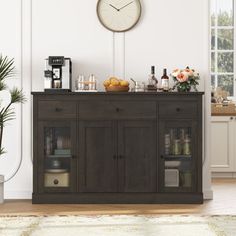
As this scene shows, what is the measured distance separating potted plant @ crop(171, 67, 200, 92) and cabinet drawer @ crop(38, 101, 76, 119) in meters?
0.96

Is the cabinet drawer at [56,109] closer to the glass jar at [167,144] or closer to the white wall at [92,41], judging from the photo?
the white wall at [92,41]

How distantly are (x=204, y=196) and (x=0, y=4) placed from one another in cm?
265

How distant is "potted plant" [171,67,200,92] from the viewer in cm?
596

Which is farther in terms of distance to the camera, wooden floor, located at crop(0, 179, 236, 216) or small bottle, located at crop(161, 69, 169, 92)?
small bottle, located at crop(161, 69, 169, 92)

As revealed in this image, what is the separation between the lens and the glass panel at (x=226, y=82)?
27.5 feet

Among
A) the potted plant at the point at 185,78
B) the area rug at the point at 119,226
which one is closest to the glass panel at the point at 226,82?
Result: the potted plant at the point at 185,78

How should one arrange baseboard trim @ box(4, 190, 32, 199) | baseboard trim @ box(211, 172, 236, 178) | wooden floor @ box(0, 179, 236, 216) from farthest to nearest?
baseboard trim @ box(211, 172, 236, 178), baseboard trim @ box(4, 190, 32, 199), wooden floor @ box(0, 179, 236, 216)

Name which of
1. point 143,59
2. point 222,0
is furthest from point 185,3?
point 222,0

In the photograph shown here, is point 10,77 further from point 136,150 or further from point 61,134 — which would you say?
point 136,150

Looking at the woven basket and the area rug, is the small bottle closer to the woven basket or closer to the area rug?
the area rug

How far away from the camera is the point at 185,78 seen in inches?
235

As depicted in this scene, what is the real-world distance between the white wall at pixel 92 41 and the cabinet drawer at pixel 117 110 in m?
0.43

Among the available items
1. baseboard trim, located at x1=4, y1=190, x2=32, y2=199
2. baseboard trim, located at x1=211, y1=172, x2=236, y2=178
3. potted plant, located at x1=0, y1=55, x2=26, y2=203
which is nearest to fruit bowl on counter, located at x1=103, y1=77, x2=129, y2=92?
potted plant, located at x1=0, y1=55, x2=26, y2=203

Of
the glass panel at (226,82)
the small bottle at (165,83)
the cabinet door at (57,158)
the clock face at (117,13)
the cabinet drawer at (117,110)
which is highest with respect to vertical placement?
the clock face at (117,13)
